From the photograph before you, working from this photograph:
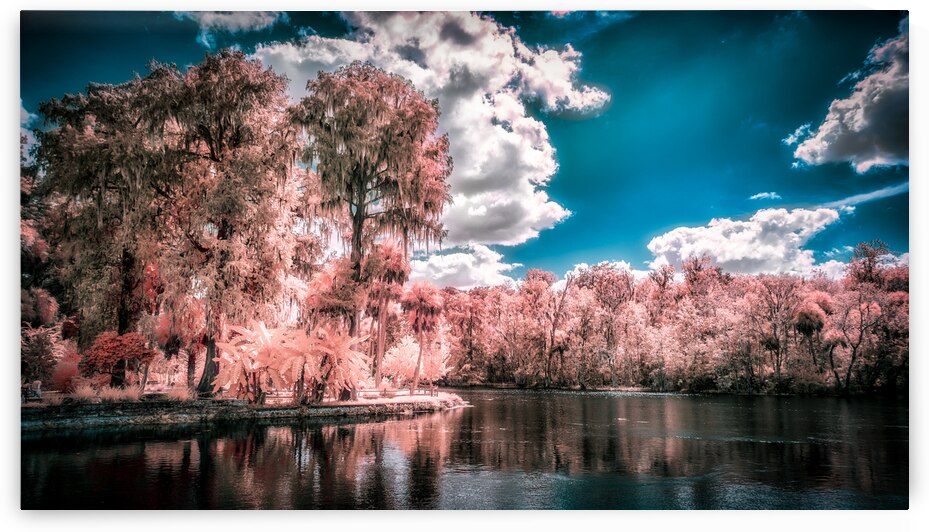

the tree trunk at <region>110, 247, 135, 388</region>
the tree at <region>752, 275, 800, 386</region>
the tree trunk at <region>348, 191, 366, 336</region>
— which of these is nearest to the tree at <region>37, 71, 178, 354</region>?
the tree trunk at <region>110, 247, 135, 388</region>

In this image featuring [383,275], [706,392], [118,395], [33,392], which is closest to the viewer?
[33,392]

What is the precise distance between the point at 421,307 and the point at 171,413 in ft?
42.5

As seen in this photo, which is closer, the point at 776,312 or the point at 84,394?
the point at 84,394

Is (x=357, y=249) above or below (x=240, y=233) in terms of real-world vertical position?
below

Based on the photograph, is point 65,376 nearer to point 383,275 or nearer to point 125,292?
point 125,292

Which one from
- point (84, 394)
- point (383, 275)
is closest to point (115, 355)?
point (84, 394)

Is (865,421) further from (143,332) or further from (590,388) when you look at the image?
(590,388)

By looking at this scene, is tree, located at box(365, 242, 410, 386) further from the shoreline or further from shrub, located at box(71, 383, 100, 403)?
the shoreline

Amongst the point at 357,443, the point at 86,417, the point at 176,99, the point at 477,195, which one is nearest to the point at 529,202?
the point at 477,195

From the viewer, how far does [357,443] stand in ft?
27.9

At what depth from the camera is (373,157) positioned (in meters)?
11.6

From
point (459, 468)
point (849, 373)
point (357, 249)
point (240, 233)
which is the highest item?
point (240, 233)

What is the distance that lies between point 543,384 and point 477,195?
2566cm

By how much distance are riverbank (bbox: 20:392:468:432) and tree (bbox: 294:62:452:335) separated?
2.09 m
